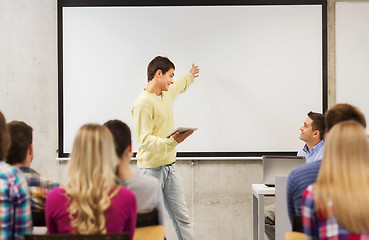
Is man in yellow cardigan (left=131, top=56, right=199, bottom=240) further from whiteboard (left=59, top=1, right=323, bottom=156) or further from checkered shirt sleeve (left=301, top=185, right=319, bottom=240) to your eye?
checkered shirt sleeve (left=301, top=185, right=319, bottom=240)

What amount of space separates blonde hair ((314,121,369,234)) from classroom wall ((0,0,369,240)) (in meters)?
3.11

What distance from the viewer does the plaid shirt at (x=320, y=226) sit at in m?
1.64

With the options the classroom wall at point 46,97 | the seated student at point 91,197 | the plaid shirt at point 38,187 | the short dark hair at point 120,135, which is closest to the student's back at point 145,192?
the short dark hair at point 120,135

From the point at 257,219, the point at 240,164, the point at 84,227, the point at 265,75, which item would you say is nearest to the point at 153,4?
the point at 265,75

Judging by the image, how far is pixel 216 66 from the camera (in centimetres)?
480

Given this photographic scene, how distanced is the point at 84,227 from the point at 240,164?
319cm

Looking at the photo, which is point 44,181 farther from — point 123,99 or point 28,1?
point 28,1

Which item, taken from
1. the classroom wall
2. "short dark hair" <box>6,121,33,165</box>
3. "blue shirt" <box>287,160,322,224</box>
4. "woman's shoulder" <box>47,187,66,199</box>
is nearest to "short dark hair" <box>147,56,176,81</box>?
the classroom wall

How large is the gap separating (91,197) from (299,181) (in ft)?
3.31

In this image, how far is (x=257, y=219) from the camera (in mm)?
3979

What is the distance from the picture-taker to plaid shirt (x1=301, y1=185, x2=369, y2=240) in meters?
1.64

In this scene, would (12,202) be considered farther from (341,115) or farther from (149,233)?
(341,115)

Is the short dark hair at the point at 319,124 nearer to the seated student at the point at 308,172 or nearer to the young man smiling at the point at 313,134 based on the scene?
the young man smiling at the point at 313,134

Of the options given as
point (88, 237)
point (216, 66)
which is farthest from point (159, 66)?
point (88, 237)
